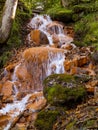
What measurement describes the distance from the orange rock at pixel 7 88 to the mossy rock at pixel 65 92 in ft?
8.03

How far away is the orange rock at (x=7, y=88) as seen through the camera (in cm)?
884

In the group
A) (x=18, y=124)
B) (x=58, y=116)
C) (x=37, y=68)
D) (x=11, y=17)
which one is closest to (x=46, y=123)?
(x=58, y=116)

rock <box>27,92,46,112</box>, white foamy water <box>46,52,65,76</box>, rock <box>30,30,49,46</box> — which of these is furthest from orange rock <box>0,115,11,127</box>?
rock <box>30,30,49,46</box>

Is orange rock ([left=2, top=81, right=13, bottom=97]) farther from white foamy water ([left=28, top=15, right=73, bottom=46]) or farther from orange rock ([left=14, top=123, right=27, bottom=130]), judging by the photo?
white foamy water ([left=28, top=15, right=73, bottom=46])

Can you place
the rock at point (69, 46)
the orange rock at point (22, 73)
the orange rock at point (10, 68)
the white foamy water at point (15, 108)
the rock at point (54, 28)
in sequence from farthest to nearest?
the rock at point (54, 28), the rock at point (69, 46), the orange rock at point (10, 68), the orange rock at point (22, 73), the white foamy water at point (15, 108)

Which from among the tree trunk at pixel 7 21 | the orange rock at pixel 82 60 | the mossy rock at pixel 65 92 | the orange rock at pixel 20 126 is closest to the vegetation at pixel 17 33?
the tree trunk at pixel 7 21

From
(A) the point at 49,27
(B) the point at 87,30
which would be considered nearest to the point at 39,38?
(A) the point at 49,27

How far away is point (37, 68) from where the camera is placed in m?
9.88

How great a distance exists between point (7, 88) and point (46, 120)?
11.7 ft

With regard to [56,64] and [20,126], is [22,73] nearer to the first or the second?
[56,64]

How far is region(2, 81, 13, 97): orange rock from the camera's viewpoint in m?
8.84

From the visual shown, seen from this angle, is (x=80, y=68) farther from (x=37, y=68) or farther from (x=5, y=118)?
(x=5, y=118)

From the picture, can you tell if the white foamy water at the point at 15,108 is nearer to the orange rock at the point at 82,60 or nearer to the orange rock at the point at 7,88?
the orange rock at the point at 7,88

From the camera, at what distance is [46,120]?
19.0 feet
